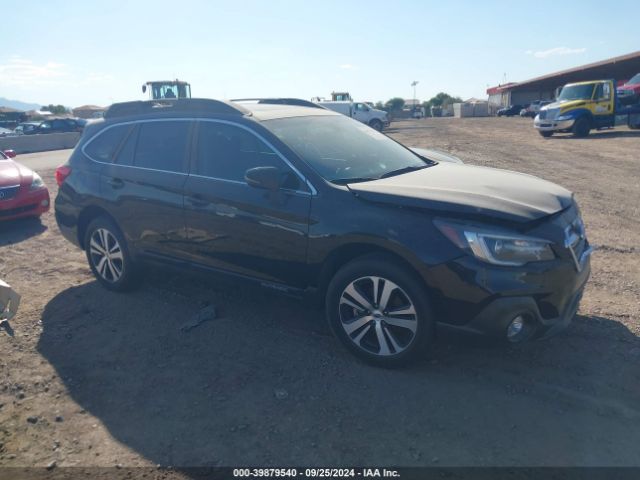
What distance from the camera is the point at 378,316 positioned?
3.66 metres

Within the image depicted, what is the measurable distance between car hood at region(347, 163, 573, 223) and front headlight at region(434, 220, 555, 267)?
0.11 meters

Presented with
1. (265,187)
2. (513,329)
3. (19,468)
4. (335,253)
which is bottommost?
(19,468)

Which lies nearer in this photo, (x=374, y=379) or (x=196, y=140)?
(x=374, y=379)

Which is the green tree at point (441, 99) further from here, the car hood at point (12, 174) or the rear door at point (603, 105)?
the car hood at point (12, 174)

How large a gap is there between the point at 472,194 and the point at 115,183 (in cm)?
344

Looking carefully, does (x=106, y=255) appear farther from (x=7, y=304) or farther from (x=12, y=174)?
(x=12, y=174)

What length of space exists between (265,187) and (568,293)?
7.26 ft

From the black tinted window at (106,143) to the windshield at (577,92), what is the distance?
19.9 metres

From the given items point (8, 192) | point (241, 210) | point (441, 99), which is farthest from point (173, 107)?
point (441, 99)

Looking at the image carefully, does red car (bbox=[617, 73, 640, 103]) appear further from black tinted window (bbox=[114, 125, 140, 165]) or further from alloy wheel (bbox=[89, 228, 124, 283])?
alloy wheel (bbox=[89, 228, 124, 283])

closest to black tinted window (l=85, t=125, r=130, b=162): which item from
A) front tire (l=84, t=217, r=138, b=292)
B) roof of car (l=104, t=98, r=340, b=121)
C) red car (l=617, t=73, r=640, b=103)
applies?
roof of car (l=104, t=98, r=340, b=121)

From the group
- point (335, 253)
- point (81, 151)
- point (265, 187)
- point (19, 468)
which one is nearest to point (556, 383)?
point (335, 253)

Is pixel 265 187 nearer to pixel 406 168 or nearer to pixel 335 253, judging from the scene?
pixel 335 253

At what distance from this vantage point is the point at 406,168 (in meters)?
4.54
